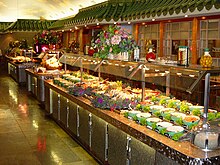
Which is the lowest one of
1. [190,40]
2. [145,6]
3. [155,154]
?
[155,154]

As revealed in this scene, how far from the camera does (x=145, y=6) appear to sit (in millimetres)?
9617

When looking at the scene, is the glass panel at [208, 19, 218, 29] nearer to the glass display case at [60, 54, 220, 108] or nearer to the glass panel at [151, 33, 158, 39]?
the glass panel at [151, 33, 158, 39]

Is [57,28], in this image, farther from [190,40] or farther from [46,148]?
[46,148]

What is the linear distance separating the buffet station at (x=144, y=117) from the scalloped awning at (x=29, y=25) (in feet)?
52.4

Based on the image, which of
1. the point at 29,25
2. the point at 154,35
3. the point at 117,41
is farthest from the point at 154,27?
the point at 29,25

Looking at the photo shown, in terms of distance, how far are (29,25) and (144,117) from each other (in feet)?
63.6

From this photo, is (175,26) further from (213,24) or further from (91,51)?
(91,51)

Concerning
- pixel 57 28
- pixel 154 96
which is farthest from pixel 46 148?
pixel 57 28

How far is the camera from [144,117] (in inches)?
149

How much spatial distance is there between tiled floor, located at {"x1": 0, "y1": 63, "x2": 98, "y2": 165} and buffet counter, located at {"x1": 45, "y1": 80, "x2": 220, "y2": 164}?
0.73 ft

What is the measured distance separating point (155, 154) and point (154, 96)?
1536 mm

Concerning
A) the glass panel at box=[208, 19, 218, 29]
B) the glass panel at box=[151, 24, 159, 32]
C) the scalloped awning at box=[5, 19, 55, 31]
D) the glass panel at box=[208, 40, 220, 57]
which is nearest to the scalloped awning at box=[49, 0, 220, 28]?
the glass panel at box=[151, 24, 159, 32]

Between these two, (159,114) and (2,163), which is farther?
(2,163)

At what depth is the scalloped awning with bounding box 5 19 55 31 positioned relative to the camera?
21.3 m
